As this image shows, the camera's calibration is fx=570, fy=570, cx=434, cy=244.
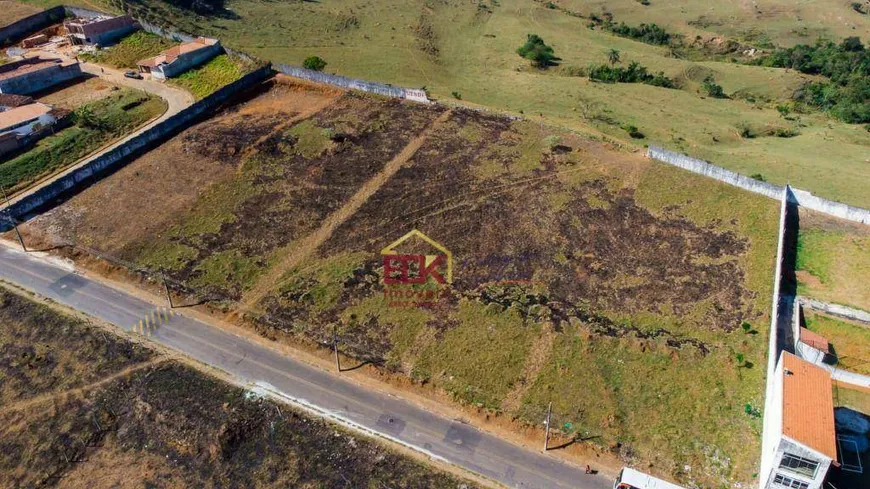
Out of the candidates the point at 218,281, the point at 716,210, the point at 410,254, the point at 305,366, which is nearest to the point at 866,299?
the point at 716,210

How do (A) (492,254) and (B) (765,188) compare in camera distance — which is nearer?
(A) (492,254)

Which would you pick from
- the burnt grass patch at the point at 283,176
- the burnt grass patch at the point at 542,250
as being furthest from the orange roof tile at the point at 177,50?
the burnt grass patch at the point at 542,250

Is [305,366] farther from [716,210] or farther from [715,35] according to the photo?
[715,35]

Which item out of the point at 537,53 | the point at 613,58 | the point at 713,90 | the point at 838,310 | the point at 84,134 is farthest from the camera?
the point at 613,58

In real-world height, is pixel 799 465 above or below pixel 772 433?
above

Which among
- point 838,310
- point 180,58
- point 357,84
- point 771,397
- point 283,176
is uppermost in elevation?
point 180,58

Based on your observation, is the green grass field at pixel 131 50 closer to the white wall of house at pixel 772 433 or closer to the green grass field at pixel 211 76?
the green grass field at pixel 211 76

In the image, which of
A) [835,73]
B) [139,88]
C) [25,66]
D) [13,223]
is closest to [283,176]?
[13,223]

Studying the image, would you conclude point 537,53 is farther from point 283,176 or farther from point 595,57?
point 283,176
